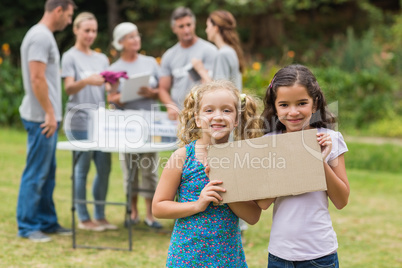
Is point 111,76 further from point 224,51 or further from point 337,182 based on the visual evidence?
point 337,182

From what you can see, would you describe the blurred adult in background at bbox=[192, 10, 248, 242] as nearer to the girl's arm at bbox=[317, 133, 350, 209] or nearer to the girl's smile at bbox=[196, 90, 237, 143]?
the girl's smile at bbox=[196, 90, 237, 143]

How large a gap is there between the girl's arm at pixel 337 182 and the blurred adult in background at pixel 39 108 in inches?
113

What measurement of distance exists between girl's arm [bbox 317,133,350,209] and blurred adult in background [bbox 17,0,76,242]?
2.88m

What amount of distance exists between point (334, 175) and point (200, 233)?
602mm

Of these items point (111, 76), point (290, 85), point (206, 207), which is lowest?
point (206, 207)

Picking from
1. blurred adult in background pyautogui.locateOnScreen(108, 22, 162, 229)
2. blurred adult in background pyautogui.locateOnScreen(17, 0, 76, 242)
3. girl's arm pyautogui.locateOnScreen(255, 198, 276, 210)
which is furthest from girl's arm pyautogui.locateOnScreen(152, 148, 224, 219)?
blurred adult in background pyautogui.locateOnScreen(108, 22, 162, 229)

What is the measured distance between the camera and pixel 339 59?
12.5 metres

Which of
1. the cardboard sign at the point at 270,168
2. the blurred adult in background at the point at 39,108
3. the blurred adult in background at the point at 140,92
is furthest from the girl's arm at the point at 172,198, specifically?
the blurred adult in background at the point at 140,92

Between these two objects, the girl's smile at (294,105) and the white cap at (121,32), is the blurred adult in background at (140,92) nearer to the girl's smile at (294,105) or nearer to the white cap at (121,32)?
the white cap at (121,32)

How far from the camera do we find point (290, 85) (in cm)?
227

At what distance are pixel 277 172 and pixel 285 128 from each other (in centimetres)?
34

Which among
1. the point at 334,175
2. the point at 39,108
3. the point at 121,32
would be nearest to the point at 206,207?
the point at 334,175

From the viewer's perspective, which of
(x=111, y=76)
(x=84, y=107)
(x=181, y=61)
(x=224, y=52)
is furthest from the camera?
(x=181, y=61)

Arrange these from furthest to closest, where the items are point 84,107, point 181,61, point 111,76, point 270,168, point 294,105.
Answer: point 181,61 → point 84,107 → point 111,76 → point 294,105 → point 270,168
